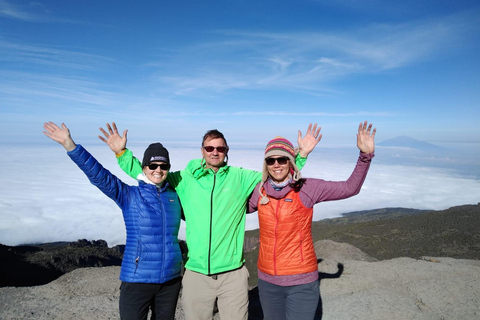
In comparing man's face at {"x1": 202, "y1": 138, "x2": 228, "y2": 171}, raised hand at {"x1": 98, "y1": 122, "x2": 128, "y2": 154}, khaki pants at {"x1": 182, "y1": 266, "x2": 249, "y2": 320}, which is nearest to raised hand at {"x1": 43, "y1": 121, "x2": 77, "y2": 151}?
raised hand at {"x1": 98, "y1": 122, "x2": 128, "y2": 154}

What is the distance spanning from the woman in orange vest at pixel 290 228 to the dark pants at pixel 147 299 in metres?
1.14

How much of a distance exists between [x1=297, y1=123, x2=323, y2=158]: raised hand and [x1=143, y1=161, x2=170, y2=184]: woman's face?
1.84m

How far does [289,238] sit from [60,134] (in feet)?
9.79

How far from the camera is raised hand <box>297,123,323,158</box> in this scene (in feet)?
14.4

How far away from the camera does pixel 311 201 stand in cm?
382

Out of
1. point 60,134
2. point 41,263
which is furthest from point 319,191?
→ point 41,263

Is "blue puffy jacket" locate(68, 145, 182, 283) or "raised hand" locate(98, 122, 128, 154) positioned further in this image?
"raised hand" locate(98, 122, 128, 154)

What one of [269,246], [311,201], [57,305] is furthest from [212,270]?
[57,305]

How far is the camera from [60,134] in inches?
152

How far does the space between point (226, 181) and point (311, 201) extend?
1.10m

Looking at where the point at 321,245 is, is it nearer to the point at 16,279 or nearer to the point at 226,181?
the point at 226,181

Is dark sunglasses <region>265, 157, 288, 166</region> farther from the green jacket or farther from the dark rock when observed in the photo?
the dark rock

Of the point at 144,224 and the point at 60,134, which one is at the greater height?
the point at 60,134

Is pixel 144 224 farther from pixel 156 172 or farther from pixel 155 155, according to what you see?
pixel 155 155
